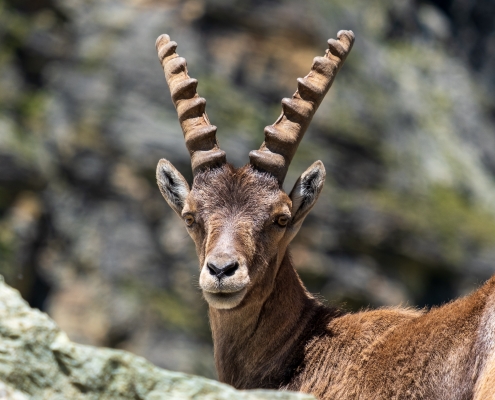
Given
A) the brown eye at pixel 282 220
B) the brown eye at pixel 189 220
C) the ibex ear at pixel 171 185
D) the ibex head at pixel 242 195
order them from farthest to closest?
the ibex ear at pixel 171 185 → the brown eye at pixel 189 220 → the brown eye at pixel 282 220 → the ibex head at pixel 242 195

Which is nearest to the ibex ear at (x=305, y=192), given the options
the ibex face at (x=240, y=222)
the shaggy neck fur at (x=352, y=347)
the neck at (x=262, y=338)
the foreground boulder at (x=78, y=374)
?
the ibex face at (x=240, y=222)

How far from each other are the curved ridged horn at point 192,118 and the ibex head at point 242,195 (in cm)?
1

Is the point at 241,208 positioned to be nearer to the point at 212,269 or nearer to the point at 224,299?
the point at 212,269

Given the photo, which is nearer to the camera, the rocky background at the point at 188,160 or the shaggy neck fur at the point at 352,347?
A: the shaggy neck fur at the point at 352,347

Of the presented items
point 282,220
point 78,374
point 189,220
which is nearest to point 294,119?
point 282,220

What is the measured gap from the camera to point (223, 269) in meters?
9.06

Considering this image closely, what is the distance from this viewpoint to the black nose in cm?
905

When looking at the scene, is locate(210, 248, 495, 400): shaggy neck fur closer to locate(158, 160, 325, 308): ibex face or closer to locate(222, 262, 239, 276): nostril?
locate(158, 160, 325, 308): ibex face

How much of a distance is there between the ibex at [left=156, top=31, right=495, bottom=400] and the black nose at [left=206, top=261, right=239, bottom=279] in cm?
1

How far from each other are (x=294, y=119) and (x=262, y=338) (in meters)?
3.04

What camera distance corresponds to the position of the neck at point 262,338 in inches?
380

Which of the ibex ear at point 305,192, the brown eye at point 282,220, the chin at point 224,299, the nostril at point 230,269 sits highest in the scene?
the ibex ear at point 305,192

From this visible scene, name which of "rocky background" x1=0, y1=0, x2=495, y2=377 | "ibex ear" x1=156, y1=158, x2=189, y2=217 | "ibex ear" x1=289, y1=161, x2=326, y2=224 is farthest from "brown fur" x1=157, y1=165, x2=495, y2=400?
"rocky background" x1=0, y1=0, x2=495, y2=377

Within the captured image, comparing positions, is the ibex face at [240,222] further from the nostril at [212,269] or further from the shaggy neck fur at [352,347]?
the shaggy neck fur at [352,347]
